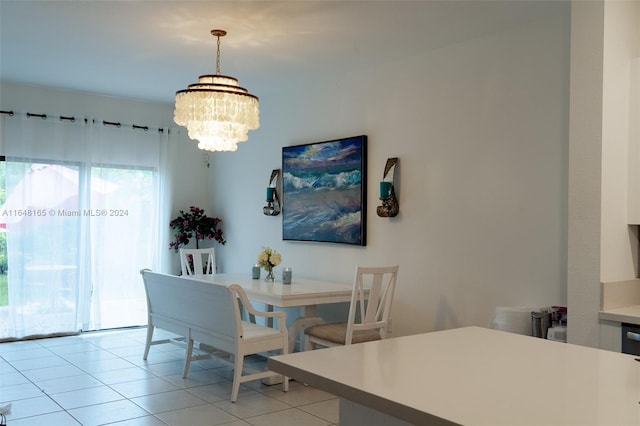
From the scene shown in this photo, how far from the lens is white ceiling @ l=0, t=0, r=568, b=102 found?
12.4ft

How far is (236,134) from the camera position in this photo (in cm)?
421

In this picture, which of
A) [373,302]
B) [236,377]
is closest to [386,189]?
[373,302]

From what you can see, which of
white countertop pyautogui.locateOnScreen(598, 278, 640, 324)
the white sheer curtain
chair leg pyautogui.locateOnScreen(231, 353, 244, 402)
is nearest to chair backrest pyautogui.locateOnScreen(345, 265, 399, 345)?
chair leg pyautogui.locateOnScreen(231, 353, 244, 402)

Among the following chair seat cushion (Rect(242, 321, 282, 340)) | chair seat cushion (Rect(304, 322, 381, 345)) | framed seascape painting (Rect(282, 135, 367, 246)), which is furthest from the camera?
framed seascape painting (Rect(282, 135, 367, 246))

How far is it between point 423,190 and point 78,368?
3309mm

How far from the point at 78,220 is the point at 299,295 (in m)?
3.16

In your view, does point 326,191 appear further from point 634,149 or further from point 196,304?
point 634,149

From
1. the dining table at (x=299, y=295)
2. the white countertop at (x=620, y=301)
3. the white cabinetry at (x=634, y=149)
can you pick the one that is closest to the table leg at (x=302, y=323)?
the dining table at (x=299, y=295)

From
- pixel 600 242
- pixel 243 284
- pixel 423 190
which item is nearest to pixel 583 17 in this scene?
pixel 600 242

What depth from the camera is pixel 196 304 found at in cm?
456

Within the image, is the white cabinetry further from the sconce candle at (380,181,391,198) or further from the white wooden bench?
the white wooden bench

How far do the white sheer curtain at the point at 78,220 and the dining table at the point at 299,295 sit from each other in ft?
6.53

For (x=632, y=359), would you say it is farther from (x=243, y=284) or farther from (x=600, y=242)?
(x=243, y=284)

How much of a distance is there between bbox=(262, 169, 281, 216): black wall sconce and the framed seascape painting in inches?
4.8
